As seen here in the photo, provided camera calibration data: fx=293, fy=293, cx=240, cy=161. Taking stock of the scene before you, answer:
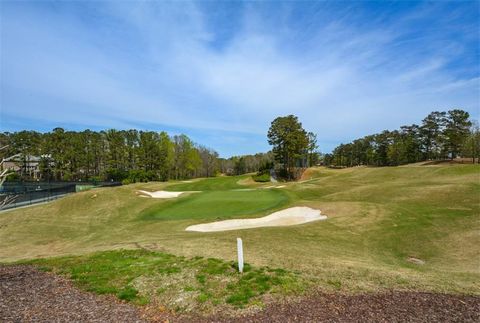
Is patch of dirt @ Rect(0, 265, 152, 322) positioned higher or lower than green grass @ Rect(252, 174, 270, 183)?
lower

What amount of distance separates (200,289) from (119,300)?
2016 millimetres

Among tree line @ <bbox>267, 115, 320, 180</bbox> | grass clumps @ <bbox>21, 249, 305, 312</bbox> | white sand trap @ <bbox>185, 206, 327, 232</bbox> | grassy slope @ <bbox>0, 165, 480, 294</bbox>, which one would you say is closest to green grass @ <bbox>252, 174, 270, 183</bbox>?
tree line @ <bbox>267, 115, 320, 180</bbox>

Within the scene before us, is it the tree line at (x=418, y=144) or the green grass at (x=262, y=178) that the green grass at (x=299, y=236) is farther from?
the tree line at (x=418, y=144)

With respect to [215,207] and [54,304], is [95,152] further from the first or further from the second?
[54,304]

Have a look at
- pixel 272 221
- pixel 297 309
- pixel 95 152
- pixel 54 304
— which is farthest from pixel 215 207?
pixel 95 152

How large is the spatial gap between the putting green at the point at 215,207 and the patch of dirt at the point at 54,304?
508 inches

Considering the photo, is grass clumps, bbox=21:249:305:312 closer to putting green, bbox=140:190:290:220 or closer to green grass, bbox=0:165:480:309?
green grass, bbox=0:165:480:309

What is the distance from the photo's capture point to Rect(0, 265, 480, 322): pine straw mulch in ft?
19.7

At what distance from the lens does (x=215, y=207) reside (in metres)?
24.4

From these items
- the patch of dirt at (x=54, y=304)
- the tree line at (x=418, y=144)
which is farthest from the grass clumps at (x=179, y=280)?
the tree line at (x=418, y=144)

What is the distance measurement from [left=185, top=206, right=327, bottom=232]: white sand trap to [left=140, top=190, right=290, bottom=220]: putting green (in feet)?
4.48

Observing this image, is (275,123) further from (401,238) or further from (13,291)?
(13,291)

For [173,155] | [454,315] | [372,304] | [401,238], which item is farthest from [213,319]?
[173,155]

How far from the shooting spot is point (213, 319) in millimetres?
6223
